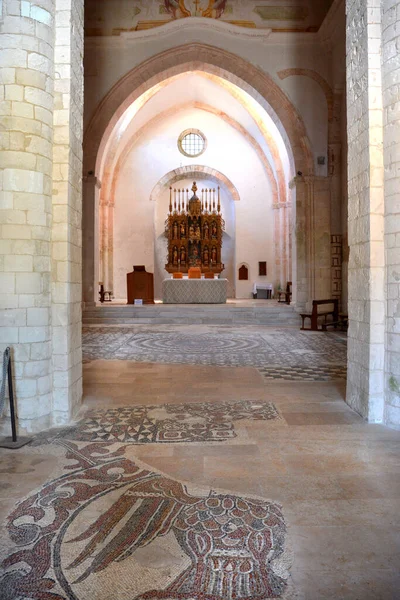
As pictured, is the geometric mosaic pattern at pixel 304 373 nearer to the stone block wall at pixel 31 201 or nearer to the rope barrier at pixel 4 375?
the stone block wall at pixel 31 201

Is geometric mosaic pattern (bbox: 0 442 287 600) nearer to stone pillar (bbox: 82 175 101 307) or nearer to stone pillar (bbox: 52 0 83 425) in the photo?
stone pillar (bbox: 52 0 83 425)

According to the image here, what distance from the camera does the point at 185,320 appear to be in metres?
12.6

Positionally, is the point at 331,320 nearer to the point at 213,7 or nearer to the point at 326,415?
the point at 326,415

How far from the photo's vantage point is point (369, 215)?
3.95m

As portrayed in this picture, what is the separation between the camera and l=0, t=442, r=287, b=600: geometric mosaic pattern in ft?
5.94

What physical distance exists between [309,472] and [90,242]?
37.9ft

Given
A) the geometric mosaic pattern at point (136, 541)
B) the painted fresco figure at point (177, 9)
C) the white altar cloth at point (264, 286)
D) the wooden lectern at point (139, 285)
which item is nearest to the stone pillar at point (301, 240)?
the wooden lectern at point (139, 285)

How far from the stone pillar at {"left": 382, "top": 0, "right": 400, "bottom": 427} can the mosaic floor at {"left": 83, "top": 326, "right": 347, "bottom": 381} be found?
1754mm

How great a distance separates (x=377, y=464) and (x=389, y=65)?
130 inches

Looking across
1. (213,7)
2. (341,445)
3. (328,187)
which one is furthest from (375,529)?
(213,7)

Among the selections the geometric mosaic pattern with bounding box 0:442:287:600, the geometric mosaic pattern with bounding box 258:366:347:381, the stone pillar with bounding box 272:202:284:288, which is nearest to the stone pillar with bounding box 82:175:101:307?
the geometric mosaic pattern with bounding box 258:366:347:381

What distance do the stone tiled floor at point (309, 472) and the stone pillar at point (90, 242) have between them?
8.53 m

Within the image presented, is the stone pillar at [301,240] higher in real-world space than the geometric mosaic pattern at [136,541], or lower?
higher

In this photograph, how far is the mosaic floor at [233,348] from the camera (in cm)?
633
